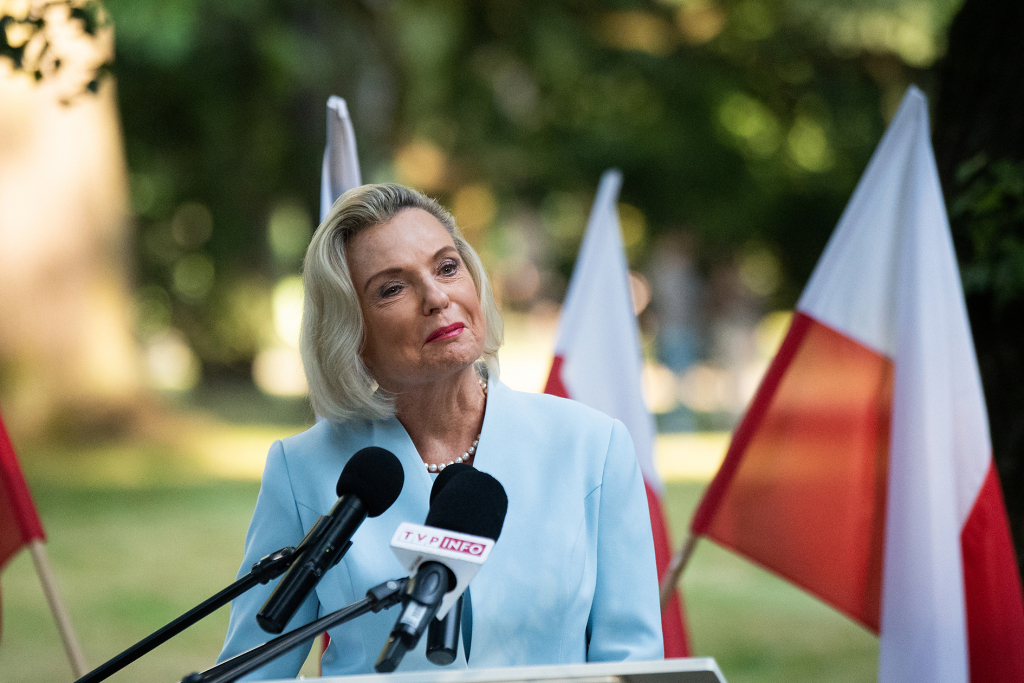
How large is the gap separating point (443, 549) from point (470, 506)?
0.15 m

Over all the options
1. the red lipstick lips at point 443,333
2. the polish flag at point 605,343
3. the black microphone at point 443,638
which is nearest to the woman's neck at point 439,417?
the red lipstick lips at point 443,333

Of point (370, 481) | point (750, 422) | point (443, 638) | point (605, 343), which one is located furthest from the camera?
point (605, 343)

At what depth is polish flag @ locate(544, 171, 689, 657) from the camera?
3717 millimetres

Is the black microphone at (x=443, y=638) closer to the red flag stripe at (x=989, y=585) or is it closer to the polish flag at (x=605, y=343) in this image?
the red flag stripe at (x=989, y=585)

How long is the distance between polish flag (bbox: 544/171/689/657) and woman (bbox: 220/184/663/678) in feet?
4.38

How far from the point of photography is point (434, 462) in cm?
231

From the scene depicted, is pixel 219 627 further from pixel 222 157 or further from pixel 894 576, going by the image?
pixel 222 157

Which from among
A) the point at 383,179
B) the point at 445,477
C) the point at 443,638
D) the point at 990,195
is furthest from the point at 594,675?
the point at 383,179

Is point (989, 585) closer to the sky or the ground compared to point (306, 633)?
closer to the ground

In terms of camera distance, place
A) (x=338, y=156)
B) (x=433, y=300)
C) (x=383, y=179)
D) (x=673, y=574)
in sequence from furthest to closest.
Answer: (x=383, y=179) < (x=673, y=574) < (x=338, y=156) < (x=433, y=300)

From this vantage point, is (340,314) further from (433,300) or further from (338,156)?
(338,156)

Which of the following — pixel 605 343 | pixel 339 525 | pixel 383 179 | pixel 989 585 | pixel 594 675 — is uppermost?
pixel 383 179

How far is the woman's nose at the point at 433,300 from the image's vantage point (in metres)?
2.16

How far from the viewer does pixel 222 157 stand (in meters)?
13.6
